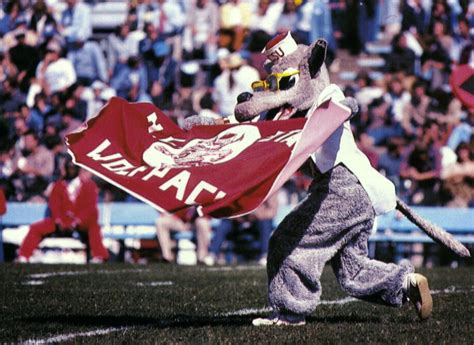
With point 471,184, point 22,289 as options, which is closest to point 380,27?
point 471,184

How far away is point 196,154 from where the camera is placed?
6.36 m

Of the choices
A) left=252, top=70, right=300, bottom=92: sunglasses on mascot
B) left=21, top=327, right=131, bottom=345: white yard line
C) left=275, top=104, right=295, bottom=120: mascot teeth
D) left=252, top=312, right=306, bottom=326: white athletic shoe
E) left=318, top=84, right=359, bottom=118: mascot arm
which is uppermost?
left=252, top=70, right=300, bottom=92: sunglasses on mascot

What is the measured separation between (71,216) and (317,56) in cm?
848

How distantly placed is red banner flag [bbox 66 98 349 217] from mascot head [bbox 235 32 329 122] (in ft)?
0.48

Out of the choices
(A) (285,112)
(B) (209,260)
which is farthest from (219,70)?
(A) (285,112)

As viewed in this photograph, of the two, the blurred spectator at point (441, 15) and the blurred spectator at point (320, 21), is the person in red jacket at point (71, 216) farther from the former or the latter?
the blurred spectator at point (441, 15)

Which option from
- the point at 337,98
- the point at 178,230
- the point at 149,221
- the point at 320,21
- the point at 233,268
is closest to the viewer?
the point at 337,98

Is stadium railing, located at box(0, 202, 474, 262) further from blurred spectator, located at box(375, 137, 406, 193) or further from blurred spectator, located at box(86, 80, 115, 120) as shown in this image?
blurred spectator, located at box(86, 80, 115, 120)

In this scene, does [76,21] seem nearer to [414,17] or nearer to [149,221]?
[149,221]

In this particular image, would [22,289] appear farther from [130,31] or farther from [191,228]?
[130,31]

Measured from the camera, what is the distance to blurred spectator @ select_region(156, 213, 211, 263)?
1466cm

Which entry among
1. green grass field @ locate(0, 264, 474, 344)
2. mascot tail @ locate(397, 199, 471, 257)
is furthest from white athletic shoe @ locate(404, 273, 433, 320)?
mascot tail @ locate(397, 199, 471, 257)

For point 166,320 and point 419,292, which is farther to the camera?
point 166,320

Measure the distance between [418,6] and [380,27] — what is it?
2.62 feet
